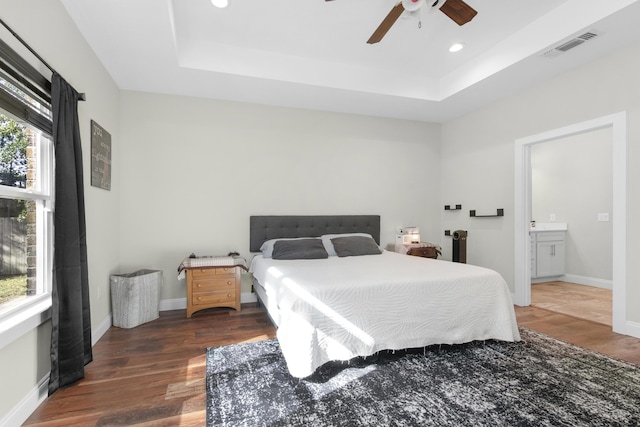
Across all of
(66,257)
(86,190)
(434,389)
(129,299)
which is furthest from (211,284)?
(434,389)

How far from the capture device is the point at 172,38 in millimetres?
2834

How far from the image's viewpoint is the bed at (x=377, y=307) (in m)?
2.24

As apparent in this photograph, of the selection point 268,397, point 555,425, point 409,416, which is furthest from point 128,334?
point 555,425

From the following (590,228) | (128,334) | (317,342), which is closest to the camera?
(317,342)

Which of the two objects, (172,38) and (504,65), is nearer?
(172,38)

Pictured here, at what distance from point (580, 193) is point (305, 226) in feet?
15.3

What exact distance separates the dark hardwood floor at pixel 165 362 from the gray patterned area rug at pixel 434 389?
0.17m

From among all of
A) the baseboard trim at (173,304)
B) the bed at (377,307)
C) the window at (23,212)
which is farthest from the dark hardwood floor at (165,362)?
the window at (23,212)

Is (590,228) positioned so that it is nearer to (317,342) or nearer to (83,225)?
(317,342)

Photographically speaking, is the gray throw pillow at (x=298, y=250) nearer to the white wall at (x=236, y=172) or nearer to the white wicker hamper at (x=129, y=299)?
the white wall at (x=236, y=172)

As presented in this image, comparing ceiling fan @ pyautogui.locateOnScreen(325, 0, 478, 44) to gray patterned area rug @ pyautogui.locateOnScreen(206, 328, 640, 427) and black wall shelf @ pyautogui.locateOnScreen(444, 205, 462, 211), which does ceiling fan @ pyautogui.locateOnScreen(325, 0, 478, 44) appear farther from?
black wall shelf @ pyautogui.locateOnScreen(444, 205, 462, 211)

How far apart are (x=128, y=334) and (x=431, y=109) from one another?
467 cm

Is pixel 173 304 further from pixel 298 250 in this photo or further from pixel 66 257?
pixel 66 257

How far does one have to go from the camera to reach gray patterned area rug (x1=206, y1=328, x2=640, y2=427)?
5.85ft
